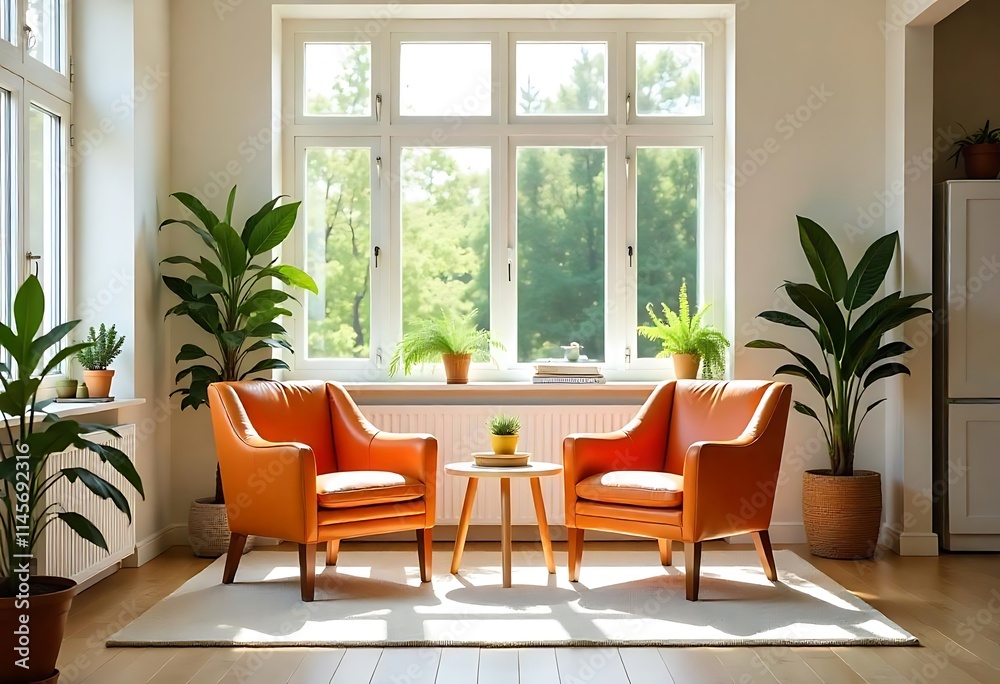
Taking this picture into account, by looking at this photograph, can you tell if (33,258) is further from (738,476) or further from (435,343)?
(738,476)

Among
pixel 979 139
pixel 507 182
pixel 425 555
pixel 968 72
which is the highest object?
pixel 968 72

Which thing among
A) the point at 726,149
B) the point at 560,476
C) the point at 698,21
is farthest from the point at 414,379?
the point at 698,21

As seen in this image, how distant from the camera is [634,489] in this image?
389 centimetres

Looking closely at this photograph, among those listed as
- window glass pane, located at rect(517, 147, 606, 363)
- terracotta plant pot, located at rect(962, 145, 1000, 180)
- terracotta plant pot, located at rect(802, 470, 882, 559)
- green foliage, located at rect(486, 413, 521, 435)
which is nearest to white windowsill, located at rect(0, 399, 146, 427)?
green foliage, located at rect(486, 413, 521, 435)

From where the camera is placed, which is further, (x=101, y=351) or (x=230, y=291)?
(x=230, y=291)

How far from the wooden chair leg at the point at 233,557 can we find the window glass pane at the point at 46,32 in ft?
7.57

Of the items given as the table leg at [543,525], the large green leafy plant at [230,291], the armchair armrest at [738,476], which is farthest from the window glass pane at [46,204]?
the armchair armrest at [738,476]

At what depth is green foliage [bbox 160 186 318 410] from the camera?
15.1 feet

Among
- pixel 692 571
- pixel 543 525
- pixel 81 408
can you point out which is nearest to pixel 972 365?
pixel 692 571

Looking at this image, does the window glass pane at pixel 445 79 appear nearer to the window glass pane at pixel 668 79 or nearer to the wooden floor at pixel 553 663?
the window glass pane at pixel 668 79

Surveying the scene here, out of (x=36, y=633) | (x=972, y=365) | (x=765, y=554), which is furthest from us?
(x=972, y=365)

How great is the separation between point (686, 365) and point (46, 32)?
11.5ft

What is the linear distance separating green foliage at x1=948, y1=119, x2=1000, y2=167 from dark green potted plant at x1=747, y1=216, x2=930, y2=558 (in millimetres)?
750

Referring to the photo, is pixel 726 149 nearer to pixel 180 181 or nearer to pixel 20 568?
pixel 180 181
